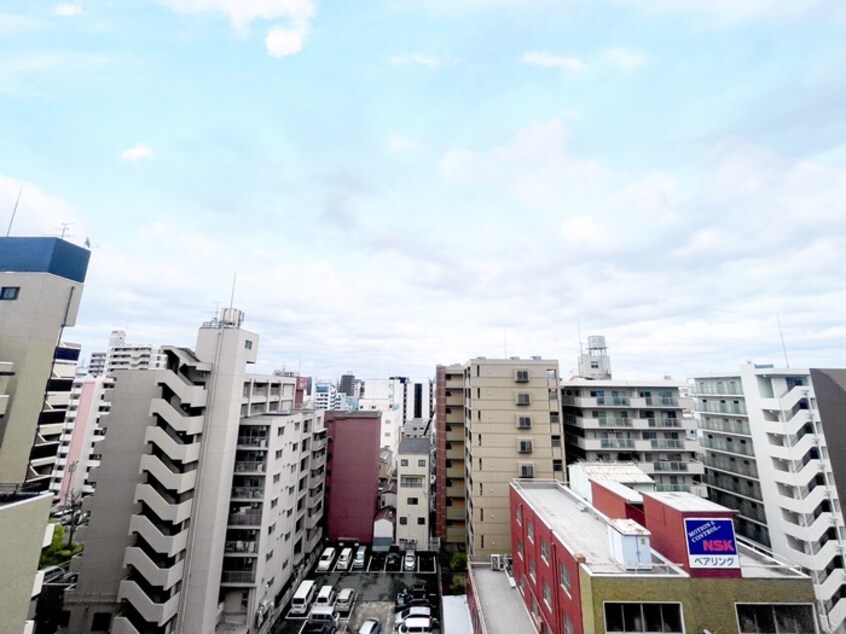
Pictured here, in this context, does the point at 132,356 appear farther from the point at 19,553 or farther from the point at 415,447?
the point at 19,553

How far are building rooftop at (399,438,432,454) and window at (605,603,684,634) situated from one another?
Result: 34489mm

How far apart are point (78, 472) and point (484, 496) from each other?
68.6m

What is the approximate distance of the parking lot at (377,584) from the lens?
1249 inches

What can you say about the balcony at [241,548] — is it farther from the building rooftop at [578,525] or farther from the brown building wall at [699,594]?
the brown building wall at [699,594]

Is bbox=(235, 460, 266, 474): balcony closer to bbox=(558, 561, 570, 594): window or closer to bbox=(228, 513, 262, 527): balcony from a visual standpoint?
bbox=(228, 513, 262, 527): balcony

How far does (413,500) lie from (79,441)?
196 feet

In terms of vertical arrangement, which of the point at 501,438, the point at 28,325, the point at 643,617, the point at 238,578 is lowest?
the point at 238,578

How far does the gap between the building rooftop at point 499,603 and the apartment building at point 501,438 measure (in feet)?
18.7

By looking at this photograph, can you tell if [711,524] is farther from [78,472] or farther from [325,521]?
[78,472]

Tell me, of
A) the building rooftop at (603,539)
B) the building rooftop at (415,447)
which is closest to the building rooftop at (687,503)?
the building rooftop at (603,539)

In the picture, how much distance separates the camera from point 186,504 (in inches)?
1095

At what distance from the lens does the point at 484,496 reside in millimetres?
37438

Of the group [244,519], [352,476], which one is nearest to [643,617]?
[244,519]

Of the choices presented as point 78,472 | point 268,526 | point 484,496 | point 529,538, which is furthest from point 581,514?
point 78,472
